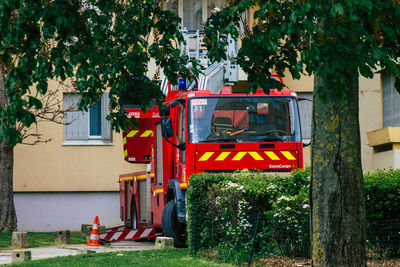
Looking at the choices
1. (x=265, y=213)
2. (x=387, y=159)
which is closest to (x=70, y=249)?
(x=265, y=213)

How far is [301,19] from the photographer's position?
6.71 metres

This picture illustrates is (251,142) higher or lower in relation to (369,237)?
higher

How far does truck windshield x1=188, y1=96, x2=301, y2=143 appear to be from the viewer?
1407cm

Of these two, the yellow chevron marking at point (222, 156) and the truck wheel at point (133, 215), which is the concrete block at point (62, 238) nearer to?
the truck wheel at point (133, 215)

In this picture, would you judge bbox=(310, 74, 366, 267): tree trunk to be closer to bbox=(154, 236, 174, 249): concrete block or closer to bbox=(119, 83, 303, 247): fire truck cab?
bbox=(119, 83, 303, 247): fire truck cab

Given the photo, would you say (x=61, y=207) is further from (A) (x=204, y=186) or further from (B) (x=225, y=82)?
(A) (x=204, y=186)

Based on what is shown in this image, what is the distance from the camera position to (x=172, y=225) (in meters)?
14.7

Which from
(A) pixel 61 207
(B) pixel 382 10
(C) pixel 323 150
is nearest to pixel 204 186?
(C) pixel 323 150

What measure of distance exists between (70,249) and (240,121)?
180 inches

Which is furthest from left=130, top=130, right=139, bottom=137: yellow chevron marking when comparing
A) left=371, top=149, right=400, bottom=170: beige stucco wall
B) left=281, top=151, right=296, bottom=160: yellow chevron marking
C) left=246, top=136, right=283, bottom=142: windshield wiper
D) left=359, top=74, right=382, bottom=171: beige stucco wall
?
left=359, top=74, right=382, bottom=171: beige stucco wall

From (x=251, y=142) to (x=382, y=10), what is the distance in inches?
286

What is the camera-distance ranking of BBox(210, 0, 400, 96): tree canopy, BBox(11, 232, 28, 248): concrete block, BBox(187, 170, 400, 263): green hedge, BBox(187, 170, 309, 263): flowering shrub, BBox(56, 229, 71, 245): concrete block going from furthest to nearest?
BBox(56, 229, 71, 245): concrete block
BBox(11, 232, 28, 248): concrete block
BBox(187, 170, 309, 263): flowering shrub
BBox(187, 170, 400, 263): green hedge
BBox(210, 0, 400, 96): tree canopy

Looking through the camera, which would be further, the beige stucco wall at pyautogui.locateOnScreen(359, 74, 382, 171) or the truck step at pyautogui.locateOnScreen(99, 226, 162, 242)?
the beige stucco wall at pyautogui.locateOnScreen(359, 74, 382, 171)

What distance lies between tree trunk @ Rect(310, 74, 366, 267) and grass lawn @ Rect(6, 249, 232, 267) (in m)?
3.24
